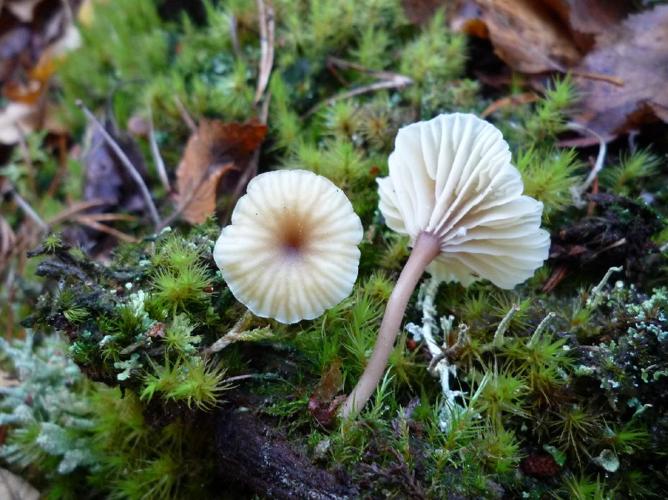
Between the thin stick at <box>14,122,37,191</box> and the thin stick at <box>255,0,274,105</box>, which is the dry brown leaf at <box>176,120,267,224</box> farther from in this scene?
the thin stick at <box>14,122,37,191</box>

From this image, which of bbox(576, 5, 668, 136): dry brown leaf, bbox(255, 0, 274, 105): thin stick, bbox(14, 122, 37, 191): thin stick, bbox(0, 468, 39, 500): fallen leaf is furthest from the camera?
bbox(14, 122, 37, 191): thin stick

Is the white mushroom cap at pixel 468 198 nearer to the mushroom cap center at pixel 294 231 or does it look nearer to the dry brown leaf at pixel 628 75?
the mushroom cap center at pixel 294 231

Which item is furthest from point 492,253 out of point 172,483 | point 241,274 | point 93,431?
point 93,431

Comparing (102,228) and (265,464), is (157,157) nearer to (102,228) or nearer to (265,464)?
(102,228)

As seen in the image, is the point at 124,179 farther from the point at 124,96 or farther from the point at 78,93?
the point at 78,93

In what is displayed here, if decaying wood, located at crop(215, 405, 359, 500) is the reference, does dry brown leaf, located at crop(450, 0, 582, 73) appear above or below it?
above

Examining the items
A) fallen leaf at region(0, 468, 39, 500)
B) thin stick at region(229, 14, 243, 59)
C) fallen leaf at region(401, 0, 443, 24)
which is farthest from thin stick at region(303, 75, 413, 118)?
fallen leaf at region(0, 468, 39, 500)
